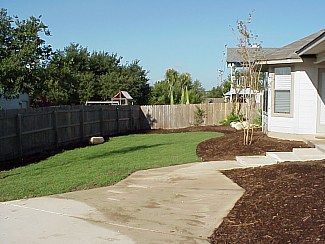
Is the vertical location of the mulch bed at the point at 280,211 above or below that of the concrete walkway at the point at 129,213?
above

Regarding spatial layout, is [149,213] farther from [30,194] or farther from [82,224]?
[30,194]

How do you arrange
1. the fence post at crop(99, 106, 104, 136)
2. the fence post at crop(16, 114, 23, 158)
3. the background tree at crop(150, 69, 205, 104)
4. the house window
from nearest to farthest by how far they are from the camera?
the fence post at crop(16, 114, 23, 158) < the house window < the fence post at crop(99, 106, 104, 136) < the background tree at crop(150, 69, 205, 104)

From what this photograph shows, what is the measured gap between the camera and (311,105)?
52.0ft

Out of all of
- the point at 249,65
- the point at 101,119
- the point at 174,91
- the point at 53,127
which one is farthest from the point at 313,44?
the point at 174,91

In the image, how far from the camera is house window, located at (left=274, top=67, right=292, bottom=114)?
16422mm

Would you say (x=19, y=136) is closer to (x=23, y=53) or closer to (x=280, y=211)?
(x=23, y=53)

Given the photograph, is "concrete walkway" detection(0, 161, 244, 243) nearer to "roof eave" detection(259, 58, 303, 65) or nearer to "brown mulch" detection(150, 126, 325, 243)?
"brown mulch" detection(150, 126, 325, 243)

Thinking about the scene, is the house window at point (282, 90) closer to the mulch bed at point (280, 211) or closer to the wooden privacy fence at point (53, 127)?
the mulch bed at point (280, 211)

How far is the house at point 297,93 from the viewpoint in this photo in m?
15.8

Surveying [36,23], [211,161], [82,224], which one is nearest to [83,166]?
[211,161]

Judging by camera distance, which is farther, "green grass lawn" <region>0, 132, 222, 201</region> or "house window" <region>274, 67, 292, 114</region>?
"house window" <region>274, 67, 292, 114</region>

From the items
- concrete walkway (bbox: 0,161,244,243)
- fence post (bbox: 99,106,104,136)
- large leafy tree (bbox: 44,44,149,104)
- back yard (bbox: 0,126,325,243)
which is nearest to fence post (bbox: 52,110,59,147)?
back yard (bbox: 0,126,325,243)

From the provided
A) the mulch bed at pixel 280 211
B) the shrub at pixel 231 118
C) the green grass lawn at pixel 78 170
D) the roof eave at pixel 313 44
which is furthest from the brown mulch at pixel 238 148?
the shrub at pixel 231 118

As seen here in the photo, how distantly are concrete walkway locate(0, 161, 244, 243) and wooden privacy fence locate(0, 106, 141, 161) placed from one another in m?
7.00
